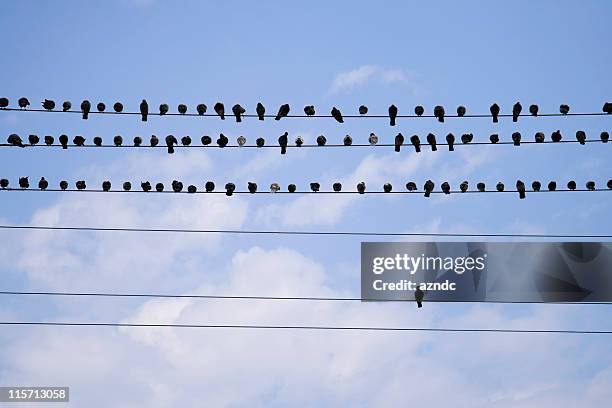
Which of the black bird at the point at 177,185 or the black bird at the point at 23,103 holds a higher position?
the black bird at the point at 23,103

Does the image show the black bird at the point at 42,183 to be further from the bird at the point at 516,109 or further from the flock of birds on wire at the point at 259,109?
the bird at the point at 516,109

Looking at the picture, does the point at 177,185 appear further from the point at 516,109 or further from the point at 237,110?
the point at 516,109

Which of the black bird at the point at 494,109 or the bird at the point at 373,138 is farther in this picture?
the bird at the point at 373,138

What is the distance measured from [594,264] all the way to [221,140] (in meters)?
13.1

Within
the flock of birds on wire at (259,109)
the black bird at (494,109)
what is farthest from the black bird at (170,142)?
the black bird at (494,109)

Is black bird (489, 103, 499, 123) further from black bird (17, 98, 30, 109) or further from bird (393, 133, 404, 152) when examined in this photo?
black bird (17, 98, 30, 109)

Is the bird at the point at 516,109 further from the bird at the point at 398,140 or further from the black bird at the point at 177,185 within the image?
the black bird at the point at 177,185

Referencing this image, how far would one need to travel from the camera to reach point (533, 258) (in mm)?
32094

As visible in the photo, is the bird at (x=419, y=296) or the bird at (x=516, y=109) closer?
the bird at (x=516, y=109)

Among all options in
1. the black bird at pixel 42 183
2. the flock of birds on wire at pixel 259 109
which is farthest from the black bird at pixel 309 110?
the black bird at pixel 42 183

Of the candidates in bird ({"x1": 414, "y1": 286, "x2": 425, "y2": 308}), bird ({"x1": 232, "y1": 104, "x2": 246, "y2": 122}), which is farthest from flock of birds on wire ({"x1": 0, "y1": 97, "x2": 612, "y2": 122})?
bird ({"x1": 414, "y1": 286, "x2": 425, "y2": 308})

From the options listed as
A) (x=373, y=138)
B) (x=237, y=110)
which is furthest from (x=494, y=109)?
(x=237, y=110)

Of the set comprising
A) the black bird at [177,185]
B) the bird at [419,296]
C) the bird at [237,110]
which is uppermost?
the bird at [237,110]

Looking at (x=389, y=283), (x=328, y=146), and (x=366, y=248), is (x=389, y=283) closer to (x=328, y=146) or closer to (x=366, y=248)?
(x=366, y=248)
